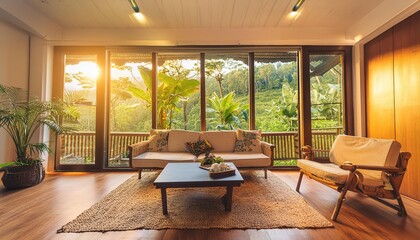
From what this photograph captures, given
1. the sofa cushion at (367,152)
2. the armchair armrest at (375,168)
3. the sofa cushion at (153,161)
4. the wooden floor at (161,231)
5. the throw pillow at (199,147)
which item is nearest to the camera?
the wooden floor at (161,231)

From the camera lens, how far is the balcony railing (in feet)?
13.3

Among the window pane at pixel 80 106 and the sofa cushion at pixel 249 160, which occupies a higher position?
the window pane at pixel 80 106

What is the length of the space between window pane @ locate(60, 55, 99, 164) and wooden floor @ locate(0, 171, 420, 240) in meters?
1.01

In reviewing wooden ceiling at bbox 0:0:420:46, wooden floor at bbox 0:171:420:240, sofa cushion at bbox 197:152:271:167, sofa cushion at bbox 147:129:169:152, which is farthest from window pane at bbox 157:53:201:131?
wooden floor at bbox 0:171:420:240

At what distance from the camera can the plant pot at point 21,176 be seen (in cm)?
289

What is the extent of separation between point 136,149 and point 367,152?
309 centimetres

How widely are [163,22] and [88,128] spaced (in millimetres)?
2507

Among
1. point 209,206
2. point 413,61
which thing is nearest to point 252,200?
point 209,206

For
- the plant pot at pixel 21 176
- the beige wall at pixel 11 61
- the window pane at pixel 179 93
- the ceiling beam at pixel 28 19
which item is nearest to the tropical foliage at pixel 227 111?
the window pane at pixel 179 93

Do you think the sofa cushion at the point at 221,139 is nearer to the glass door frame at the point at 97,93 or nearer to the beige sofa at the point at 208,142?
the beige sofa at the point at 208,142

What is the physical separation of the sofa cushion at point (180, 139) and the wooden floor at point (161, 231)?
1083mm

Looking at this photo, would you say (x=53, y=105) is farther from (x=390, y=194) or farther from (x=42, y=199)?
(x=390, y=194)

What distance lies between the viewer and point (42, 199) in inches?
101

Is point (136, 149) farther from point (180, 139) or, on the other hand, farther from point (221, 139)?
point (221, 139)
